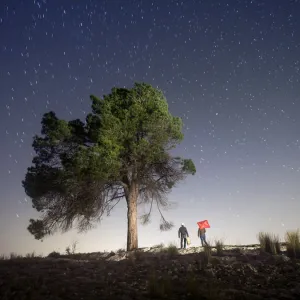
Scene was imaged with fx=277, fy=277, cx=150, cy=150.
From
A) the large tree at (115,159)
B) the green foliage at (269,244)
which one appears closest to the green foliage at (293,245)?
the green foliage at (269,244)

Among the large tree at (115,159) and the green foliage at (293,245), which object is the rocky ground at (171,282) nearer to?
the green foliage at (293,245)

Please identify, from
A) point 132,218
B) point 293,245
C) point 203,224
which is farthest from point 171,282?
point 203,224

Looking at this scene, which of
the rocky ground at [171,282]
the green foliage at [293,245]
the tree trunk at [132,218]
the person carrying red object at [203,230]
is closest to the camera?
the rocky ground at [171,282]

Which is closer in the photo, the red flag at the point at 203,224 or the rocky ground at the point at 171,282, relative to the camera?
the rocky ground at the point at 171,282

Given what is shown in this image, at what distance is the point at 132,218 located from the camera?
16750 mm

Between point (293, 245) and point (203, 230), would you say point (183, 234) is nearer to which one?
point (203, 230)

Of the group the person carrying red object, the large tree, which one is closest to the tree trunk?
the large tree

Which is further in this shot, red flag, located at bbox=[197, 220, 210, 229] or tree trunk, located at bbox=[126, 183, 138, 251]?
red flag, located at bbox=[197, 220, 210, 229]

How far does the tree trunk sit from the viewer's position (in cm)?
1614

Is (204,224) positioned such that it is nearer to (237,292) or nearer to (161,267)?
(161,267)

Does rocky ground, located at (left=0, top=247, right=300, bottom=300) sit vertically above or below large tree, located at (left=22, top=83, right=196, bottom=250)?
below

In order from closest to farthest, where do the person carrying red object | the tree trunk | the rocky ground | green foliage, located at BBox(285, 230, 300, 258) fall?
the rocky ground → green foliage, located at BBox(285, 230, 300, 258) → the tree trunk → the person carrying red object

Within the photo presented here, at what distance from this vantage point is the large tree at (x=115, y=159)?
53.3 feet

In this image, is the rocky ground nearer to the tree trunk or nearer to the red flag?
the tree trunk
